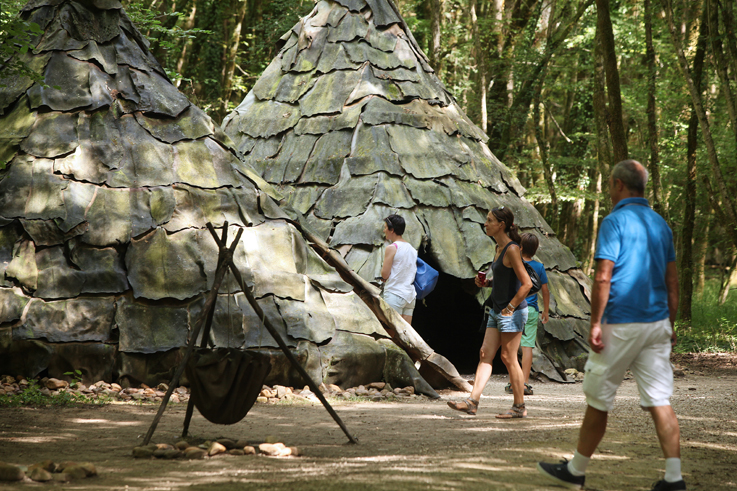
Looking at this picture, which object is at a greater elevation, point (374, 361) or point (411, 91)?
point (411, 91)

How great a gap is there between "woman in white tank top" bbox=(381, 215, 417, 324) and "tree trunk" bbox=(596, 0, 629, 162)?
4.68 meters

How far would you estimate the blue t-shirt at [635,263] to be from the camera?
3.18 meters

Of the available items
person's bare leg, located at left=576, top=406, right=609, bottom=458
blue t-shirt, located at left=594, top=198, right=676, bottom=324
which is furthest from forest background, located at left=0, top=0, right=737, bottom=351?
person's bare leg, located at left=576, top=406, right=609, bottom=458

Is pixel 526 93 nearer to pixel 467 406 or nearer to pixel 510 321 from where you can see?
pixel 510 321

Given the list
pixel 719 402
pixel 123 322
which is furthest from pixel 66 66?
pixel 719 402

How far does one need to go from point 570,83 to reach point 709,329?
22.8 ft

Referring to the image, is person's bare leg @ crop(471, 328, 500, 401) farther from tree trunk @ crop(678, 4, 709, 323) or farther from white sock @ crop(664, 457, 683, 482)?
tree trunk @ crop(678, 4, 709, 323)

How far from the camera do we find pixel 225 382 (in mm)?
3943

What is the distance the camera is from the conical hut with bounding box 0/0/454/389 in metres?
5.84

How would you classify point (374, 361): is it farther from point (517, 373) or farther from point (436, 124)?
point (436, 124)

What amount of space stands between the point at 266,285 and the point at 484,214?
10.9ft

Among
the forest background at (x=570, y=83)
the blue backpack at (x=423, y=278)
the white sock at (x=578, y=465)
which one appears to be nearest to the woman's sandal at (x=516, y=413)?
the white sock at (x=578, y=465)

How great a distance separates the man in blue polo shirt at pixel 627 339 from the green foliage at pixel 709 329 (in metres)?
8.55

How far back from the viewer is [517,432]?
456cm
